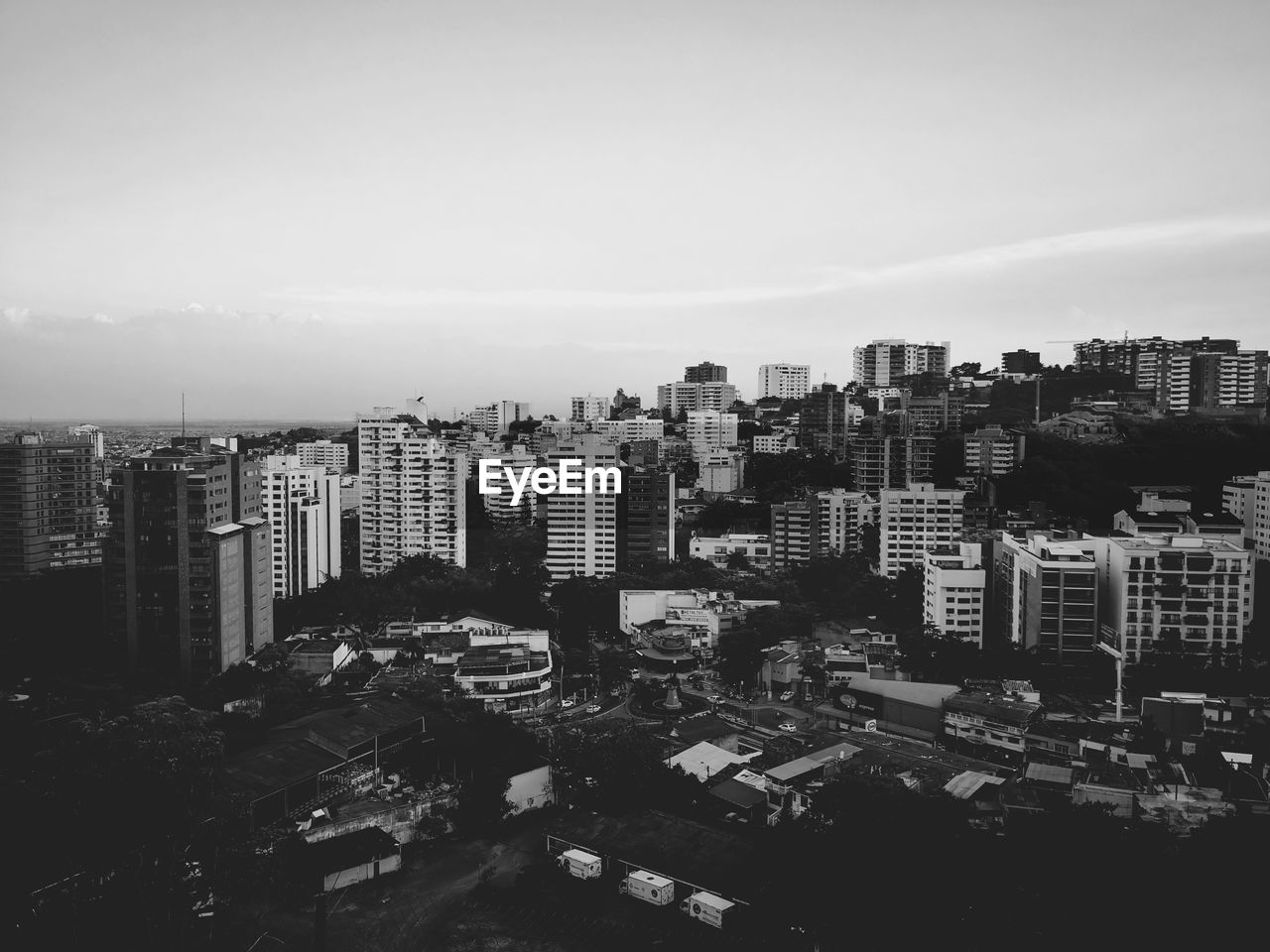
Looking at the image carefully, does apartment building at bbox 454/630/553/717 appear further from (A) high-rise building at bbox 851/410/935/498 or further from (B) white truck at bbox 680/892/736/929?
(A) high-rise building at bbox 851/410/935/498

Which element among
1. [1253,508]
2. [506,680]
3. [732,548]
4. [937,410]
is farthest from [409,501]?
[937,410]

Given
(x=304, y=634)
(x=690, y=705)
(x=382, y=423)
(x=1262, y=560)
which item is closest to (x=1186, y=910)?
(x=690, y=705)

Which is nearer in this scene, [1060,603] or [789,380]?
[1060,603]

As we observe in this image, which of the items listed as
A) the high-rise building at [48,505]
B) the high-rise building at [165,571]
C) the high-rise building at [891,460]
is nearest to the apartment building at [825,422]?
the high-rise building at [891,460]

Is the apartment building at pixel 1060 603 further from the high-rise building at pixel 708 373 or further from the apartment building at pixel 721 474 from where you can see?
the high-rise building at pixel 708 373

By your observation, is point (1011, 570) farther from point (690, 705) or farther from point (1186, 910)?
point (1186, 910)

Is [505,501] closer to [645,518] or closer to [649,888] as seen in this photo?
[645,518]

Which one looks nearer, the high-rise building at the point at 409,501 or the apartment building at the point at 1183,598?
the apartment building at the point at 1183,598
